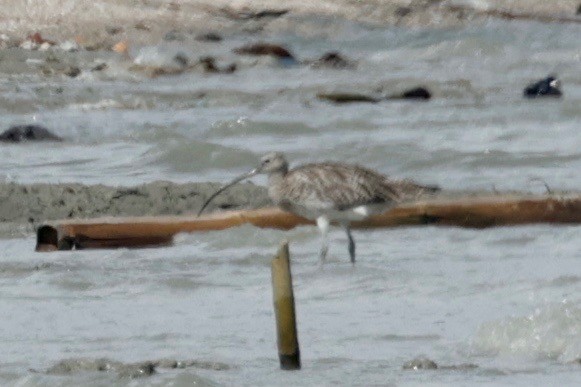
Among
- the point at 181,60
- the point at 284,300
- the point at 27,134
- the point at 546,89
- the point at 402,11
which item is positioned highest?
the point at 402,11

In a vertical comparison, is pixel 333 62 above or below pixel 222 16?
below

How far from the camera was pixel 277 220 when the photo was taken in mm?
10695

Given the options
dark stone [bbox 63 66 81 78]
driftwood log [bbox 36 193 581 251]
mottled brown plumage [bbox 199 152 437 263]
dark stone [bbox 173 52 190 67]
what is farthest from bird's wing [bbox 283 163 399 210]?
dark stone [bbox 173 52 190 67]

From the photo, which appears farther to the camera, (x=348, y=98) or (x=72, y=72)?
(x=72, y=72)

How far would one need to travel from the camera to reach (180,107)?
20.2 meters

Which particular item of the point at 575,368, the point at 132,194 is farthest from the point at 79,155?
the point at 575,368

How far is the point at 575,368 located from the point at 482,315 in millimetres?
1314

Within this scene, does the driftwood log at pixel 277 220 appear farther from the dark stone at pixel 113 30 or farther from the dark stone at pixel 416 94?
the dark stone at pixel 113 30

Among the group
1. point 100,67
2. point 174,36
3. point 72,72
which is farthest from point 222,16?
point 72,72

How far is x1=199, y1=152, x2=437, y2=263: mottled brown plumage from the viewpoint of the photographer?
33.9 ft

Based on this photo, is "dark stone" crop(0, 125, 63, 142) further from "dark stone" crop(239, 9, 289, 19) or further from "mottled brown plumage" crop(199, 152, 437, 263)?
"dark stone" crop(239, 9, 289, 19)

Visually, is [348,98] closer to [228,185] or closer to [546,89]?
[546,89]

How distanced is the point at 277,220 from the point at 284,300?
436cm

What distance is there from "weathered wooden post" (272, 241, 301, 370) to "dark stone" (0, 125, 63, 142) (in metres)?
9.73
